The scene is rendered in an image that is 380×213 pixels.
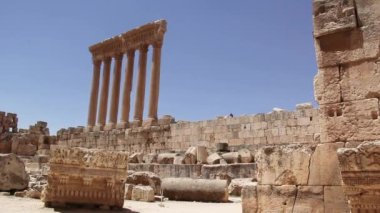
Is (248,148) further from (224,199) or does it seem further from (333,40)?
(333,40)

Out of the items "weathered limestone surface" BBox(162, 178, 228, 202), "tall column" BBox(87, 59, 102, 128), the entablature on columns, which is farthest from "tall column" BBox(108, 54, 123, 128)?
"weathered limestone surface" BBox(162, 178, 228, 202)

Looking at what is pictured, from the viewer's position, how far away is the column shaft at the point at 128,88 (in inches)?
1016

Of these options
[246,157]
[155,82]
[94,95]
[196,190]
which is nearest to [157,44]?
[155,82]

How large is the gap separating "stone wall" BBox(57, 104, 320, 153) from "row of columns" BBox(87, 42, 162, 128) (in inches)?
52.6

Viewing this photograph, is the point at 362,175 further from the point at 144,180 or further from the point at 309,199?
the point at 144,180

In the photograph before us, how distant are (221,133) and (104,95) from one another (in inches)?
501

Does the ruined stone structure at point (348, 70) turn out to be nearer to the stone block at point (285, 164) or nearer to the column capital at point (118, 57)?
the stone block at point (285, 164)

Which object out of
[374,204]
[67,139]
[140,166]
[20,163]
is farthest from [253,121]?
[67,139]

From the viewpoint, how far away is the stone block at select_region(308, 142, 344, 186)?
4.85m

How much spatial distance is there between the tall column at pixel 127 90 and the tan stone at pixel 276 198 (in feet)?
66.4

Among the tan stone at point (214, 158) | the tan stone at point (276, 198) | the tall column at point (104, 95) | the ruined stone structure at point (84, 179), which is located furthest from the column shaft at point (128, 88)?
the tan stone at point (276, 198)

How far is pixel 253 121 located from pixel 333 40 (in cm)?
1287

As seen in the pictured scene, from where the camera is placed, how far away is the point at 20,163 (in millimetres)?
10773

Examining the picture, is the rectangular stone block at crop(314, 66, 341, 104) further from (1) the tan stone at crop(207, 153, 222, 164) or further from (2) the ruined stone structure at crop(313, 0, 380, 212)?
(1) the tan stone at crop(207, 153, 222, 164)
